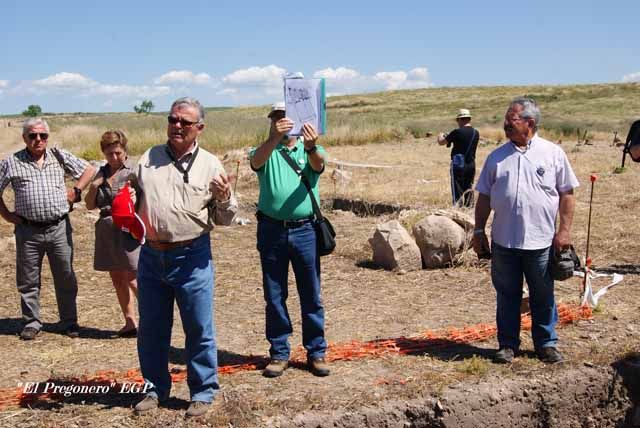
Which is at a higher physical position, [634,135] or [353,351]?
[634,135]

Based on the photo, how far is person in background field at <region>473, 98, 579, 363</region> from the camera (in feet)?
17.3

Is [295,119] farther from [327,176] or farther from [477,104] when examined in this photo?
[477,104]

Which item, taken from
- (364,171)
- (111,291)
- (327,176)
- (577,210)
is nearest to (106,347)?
(111,291)

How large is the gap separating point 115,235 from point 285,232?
2.03m

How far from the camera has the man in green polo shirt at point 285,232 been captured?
5055mm

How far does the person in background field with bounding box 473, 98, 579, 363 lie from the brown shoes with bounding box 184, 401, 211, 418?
221cm

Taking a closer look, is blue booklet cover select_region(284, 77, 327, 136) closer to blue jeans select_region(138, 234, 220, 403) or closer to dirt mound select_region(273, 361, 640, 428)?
blue jeans select_region(138, 234, 220, 403)

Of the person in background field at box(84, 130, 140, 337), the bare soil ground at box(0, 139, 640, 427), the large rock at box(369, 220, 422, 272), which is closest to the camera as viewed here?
the bare soil ground at box(0, 139, 640, 427)

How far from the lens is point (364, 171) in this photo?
18.5 metres

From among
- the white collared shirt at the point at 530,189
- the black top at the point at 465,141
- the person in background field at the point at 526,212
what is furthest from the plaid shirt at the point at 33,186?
the black top at the point at 465,141

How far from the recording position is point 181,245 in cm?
452

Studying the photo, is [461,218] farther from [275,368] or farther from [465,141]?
[275,368]

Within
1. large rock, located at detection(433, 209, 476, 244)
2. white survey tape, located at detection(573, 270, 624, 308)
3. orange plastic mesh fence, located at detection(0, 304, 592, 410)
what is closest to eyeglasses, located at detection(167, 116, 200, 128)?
orange plastic mesh fence, located at detection(0, 304, 592, 410)

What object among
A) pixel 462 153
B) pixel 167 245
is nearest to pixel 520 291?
pixel 167 245
